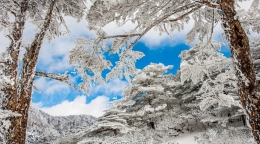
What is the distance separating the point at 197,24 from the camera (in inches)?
206

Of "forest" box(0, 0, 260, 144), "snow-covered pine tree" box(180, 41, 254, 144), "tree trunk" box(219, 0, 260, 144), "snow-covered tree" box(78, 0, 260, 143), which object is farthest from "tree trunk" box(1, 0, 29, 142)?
"tree trunk" box(219, 0, 260, 144)

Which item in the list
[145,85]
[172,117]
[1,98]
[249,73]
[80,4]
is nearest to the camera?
[249,73]

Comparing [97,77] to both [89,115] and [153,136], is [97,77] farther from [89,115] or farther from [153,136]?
[89,115]

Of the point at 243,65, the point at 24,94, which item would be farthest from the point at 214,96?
the point at 24,94

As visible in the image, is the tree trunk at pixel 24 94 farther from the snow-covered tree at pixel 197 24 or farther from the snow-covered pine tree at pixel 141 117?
the snow-covered pine tree at pixel 141 117

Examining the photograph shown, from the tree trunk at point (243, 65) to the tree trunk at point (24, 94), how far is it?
4.25 metres

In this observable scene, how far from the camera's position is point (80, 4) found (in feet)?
17.5

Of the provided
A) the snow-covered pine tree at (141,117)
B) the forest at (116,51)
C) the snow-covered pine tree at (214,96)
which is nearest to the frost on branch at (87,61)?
the forest at (116,51)

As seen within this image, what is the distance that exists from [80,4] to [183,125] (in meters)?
14.7

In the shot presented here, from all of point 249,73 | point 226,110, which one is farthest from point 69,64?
point 226,110

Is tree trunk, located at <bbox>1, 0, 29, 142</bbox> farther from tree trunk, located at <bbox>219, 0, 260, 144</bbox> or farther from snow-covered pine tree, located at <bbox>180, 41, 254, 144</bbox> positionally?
tree trunk, located at <bbox>219, 0, 260, 144</bbox>

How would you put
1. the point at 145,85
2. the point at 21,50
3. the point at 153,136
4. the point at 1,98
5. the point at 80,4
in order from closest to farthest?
1. the point at 1,98
2. the point at 21,50
3. the point at 80,4
4. the point at 153,136
5. the point at 145,85

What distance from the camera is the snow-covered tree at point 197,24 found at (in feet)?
10.0

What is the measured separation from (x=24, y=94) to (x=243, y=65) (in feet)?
14.9
